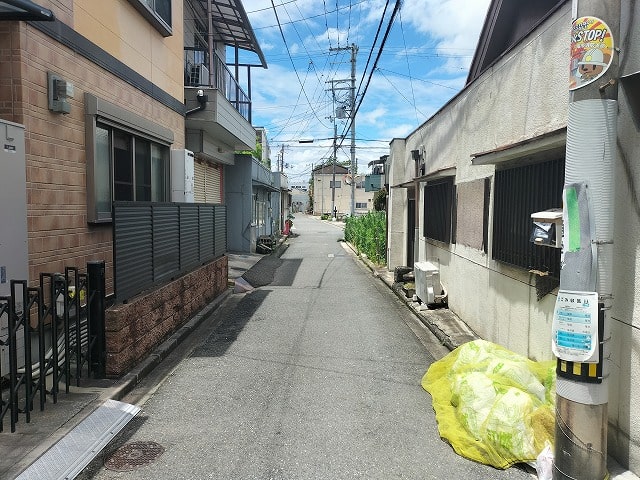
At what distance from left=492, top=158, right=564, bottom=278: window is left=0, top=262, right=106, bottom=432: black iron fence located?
173 inches

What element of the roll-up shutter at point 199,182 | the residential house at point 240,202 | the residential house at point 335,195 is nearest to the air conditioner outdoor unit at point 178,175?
the roll-up shutter at point 199,182

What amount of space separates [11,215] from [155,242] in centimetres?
191

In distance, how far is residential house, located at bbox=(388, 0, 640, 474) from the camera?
324 centimetres

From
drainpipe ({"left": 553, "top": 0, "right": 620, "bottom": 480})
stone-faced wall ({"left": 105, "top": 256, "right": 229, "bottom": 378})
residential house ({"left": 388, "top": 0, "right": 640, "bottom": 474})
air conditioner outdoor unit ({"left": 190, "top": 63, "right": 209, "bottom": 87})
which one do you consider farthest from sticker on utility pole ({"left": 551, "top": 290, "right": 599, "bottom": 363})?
air conditioner outdoor unit ({"left": 190, "top": 63, "right": 209, "bottom": 87})

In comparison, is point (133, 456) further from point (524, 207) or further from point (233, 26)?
point (233, 26)

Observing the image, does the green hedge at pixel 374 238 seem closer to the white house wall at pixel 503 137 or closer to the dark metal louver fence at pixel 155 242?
the white house wall at pixel 503 137

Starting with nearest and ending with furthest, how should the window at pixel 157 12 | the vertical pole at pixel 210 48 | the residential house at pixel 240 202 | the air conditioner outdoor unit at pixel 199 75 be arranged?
the window at pixel 157 12 → the vertical pole at pixel 210 48 → the air conditioner outdoor unit at pixel 199 75 → the residential house at pixel 240 202

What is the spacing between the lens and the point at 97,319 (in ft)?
15.9

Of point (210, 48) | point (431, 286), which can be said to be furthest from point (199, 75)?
point (431, 286)

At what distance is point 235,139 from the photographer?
46.3ft

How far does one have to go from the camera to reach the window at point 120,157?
6.25 meters

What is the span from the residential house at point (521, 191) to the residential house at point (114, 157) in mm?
4283

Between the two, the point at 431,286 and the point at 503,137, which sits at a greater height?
the point at 503,137

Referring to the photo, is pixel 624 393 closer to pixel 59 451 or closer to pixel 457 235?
pixel 59 451
